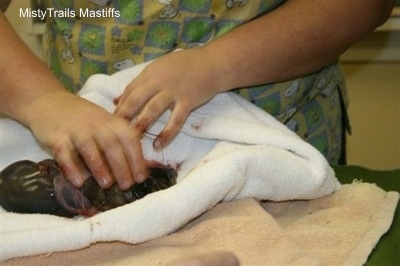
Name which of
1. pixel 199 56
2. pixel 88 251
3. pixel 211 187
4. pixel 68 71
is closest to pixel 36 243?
pixel 88 251

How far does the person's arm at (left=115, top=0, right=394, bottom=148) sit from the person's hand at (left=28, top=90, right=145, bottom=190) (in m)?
0.03

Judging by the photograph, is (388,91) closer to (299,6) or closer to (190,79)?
(299,6)

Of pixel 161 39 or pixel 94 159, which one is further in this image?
pixel 161 39

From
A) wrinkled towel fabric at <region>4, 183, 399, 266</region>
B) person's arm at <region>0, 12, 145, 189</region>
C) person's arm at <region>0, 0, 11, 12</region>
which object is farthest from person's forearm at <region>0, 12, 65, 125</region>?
wrinkled towel fabric at <region>4, 183, 399, 266</region>

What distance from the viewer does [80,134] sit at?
0.60 metres

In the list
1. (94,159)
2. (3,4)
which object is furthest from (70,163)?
(3,4)

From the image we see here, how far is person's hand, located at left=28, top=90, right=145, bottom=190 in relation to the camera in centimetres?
59

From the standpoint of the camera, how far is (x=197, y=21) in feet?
2.55

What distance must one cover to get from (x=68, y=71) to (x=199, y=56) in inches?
9.9

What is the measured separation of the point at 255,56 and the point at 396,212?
23 centimetres

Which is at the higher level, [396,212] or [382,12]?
[382,12]

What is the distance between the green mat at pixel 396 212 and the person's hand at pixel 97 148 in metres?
0.22

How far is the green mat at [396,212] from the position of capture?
0.56 metres

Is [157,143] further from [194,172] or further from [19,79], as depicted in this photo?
[19,79]
